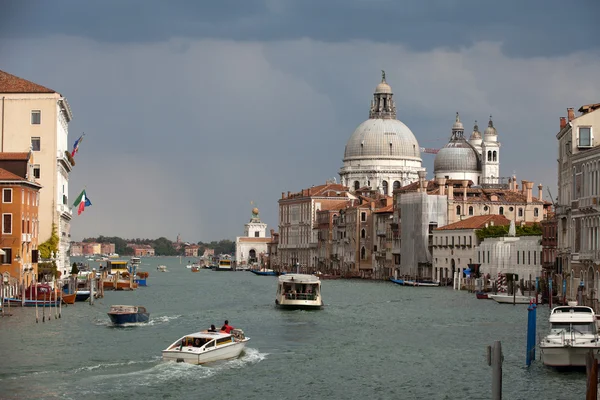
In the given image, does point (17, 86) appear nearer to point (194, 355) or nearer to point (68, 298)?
point (68, 298)

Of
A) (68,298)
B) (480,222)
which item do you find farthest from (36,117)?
(480,222)

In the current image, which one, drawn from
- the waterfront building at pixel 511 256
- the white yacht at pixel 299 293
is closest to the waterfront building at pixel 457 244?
the waterfront building at pixel 511 256

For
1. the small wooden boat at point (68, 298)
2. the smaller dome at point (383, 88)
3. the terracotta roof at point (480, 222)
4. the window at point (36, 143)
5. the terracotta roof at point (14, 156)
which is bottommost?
the small wooden boat at point (68, 298)

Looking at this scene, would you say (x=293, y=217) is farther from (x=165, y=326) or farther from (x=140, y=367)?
(x=140, y=367)

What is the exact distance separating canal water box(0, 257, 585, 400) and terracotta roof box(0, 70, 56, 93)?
11897 millimetres

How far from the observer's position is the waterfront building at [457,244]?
85812mm

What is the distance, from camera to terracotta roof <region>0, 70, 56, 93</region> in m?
61.5

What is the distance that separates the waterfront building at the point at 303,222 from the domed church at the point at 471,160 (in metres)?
9.89

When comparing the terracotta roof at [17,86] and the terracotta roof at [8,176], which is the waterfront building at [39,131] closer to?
the terracotta roof at [17,86]

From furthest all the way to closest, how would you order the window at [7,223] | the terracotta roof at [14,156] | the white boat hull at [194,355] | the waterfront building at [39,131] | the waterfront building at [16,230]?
1. the waterfront building at [39,131]
2. the terracotta roof at [14,156]
3. the window at [7,223]
4. the waterfront building at [16,230]
5. the white boat hull at [194,355]

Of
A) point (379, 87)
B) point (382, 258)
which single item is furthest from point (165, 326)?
point (379, 87)

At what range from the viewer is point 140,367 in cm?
3192

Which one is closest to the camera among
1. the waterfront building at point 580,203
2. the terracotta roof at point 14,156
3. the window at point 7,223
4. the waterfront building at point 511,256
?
the waterfront building at point 580,203

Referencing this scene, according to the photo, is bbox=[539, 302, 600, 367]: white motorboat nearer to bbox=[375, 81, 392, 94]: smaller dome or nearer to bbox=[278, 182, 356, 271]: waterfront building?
bbox=[278, 182, 356, 271]: waterfront building
